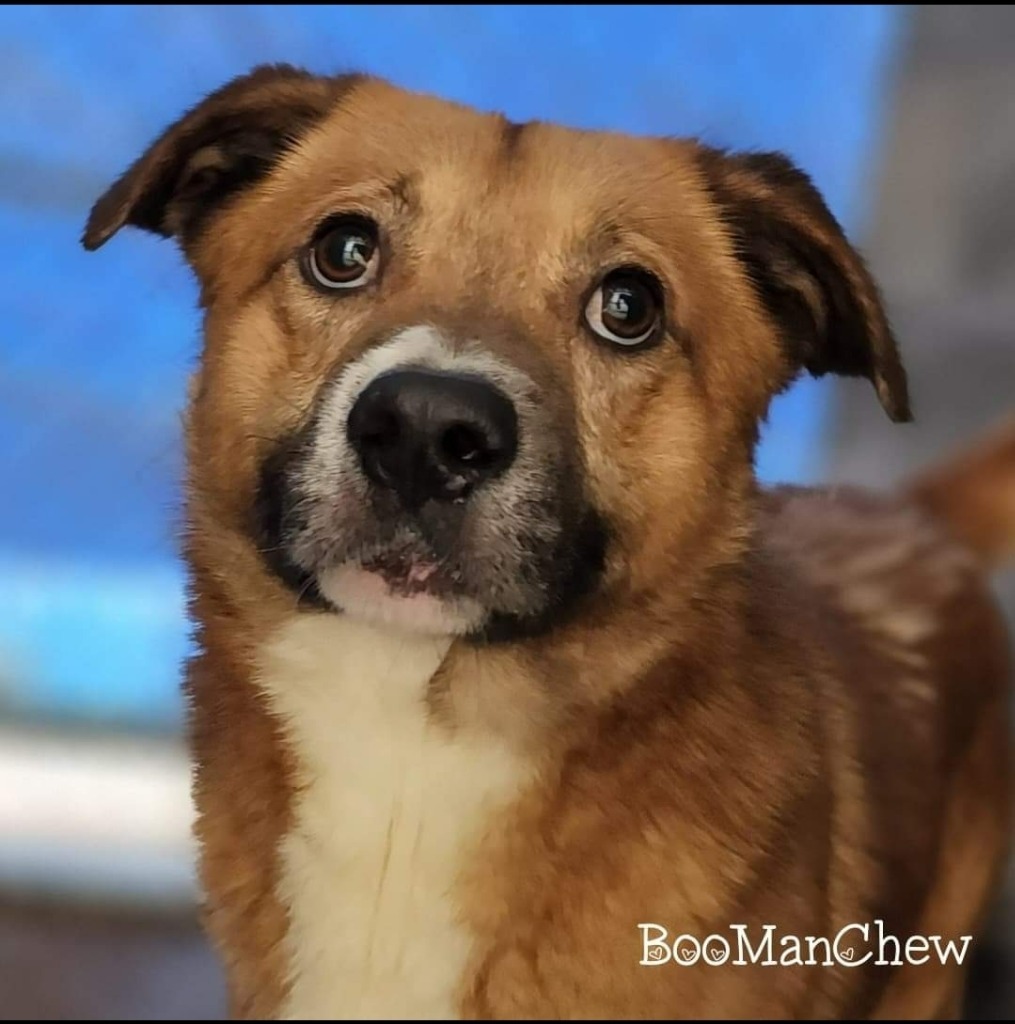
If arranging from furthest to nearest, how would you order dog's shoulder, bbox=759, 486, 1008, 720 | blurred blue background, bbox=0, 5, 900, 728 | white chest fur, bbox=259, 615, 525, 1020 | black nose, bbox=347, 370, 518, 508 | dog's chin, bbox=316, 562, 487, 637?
dog's shoulder, bbox=759, 486, 1008, 720
blurred blue background, bbox=0, 5, 900, 728
white chest fur, bbox=259, 615, 525, 1020
dog's chin, bbox=316, 562, 487, 637
black nose, bbox=347, 370, 518, 508

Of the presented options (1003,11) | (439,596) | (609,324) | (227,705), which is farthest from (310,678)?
(1003,11)

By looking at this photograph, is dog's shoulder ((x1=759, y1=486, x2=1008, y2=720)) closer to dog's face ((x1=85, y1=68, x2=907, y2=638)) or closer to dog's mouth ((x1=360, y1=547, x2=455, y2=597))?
dog's face ((x1=85, y1=68, x2=907, y2=638))

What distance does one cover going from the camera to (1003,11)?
169cm

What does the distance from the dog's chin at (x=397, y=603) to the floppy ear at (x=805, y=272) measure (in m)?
0.44

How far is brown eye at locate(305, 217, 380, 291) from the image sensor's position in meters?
1.12

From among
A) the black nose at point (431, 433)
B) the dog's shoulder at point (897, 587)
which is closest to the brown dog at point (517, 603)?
the black nose at point (431, 433)

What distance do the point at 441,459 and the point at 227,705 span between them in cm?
40

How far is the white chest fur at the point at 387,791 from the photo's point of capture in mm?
1153

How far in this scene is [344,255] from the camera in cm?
113

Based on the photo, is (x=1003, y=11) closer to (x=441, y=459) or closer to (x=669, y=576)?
Result: (x=669, y=576)

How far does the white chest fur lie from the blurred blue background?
21 cm

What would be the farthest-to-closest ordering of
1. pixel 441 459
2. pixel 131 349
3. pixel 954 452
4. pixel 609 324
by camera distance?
pixel 954 452, pixel 131 349, pixel 609 324, pixel 441 459

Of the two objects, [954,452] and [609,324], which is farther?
[954,452]

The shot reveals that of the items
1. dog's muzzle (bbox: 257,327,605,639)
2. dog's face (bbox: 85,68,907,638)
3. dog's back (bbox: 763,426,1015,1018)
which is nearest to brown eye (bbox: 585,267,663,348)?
dog's face (bbox: 85,68,907,638)
